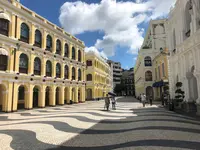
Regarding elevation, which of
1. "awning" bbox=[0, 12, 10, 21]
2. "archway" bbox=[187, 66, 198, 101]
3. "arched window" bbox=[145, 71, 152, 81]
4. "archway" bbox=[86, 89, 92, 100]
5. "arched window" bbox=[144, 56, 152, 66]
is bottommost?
"archway" bbox=[86, 89, 92, 100]

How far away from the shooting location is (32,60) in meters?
21.2

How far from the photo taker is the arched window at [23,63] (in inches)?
776

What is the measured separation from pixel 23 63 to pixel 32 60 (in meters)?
1.32

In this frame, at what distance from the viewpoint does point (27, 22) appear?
68.4 feet

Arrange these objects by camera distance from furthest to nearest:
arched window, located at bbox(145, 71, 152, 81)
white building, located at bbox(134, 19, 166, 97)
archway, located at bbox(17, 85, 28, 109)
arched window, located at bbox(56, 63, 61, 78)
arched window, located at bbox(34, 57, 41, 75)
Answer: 1. arched window, located at bbox(145, 71, 152, 81)
2. white building, located at bbox(134, 19, 166, 97)
3. arched window, located at bbox(56, 63, 61, 78)
4. arched window, located at bbox(34, 57, 41, 75)
5. archway, located at bbox(17, 85, 28, 109)

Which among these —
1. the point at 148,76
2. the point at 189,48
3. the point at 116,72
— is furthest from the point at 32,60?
the point at 116,72

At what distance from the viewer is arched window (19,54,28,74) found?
19.7m

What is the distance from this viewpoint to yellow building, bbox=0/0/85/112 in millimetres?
17828

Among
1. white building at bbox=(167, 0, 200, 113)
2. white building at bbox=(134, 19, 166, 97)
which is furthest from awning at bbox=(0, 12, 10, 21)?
white building at bbox=(134, 19, 166, 97)

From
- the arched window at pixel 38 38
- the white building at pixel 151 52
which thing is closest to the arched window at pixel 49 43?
the arched window at pixel 38 38

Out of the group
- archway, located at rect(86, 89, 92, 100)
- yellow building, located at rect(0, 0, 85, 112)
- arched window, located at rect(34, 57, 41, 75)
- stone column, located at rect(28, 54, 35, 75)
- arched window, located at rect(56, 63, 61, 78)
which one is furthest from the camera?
archway, located at rect(86, 89, 92, 100)

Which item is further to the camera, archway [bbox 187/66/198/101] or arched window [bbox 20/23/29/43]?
arched window [bbox 20/23/29/43]

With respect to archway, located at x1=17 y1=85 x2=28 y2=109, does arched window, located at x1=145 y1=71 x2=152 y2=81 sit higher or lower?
higher

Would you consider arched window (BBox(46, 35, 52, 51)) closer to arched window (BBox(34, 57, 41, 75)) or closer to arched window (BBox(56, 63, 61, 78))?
arched window (BBox(34, 57, 41, 75))
